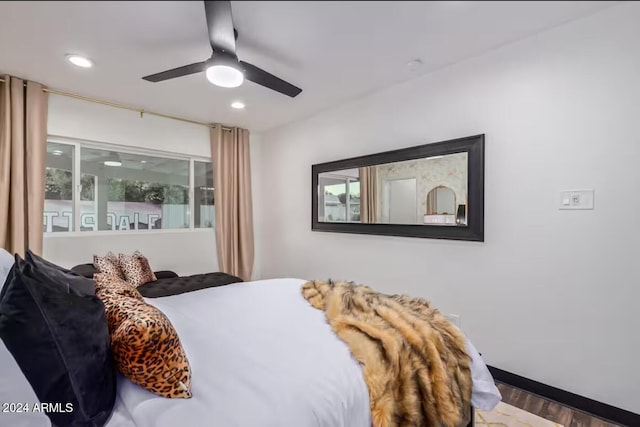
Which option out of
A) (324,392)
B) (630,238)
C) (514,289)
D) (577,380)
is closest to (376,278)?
(514,289)

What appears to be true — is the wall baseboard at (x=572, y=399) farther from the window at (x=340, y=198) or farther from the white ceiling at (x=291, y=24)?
the white ceiling at (x=291, y=24)

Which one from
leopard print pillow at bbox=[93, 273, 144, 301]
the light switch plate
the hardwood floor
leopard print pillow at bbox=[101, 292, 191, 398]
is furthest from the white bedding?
the light switch plate

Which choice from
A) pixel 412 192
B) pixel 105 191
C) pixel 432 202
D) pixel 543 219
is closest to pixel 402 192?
pixel 412 192

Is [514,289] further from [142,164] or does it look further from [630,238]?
[142,164]

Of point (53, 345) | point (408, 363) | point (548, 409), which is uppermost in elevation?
point (53, 345)

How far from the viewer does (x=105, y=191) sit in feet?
8.09

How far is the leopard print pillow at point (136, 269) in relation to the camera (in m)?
2.23

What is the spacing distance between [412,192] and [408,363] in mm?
1630

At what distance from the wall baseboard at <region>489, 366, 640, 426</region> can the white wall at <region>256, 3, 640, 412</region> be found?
0.04 meters

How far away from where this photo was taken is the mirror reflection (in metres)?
2.28

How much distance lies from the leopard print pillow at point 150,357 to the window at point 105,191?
5.98 feet

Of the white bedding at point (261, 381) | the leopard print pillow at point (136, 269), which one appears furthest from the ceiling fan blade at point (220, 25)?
the leopard print pillow at point (136, 269)

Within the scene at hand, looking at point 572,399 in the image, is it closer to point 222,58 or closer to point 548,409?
point 548,409

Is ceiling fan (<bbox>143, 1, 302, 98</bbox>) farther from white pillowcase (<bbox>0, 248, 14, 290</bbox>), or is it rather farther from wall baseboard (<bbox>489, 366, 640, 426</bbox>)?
wall baseboard (<bbox>489, 366, 640, 426</bbox>)
